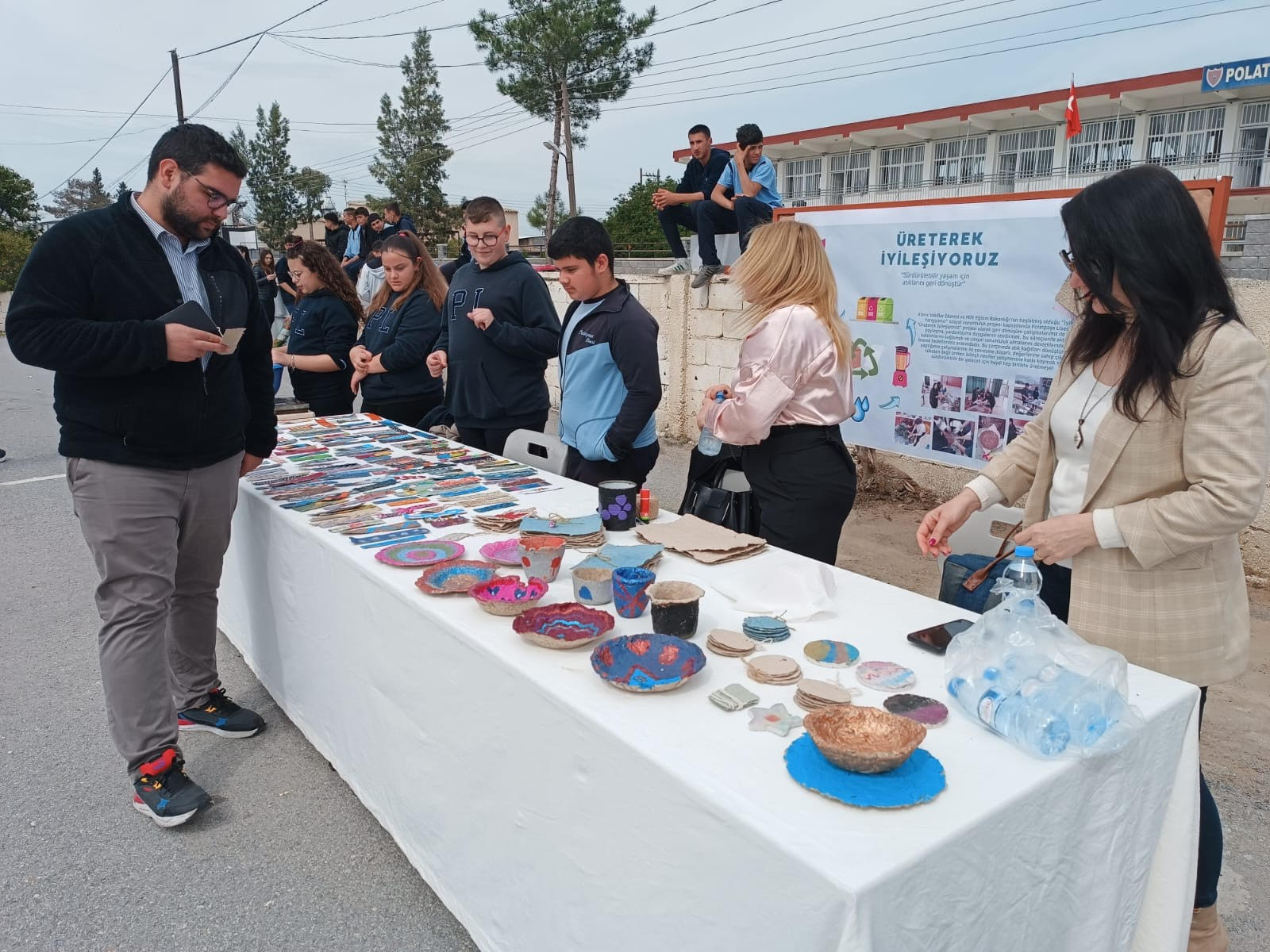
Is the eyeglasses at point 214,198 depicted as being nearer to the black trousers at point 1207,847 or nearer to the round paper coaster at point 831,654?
the round paper coaster at point 831,654

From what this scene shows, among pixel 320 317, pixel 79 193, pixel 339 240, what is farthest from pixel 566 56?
pixel 79 193

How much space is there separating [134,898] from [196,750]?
2.09 feet

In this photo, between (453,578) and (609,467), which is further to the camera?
(609,467)

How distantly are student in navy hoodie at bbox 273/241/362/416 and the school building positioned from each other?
1979 cm

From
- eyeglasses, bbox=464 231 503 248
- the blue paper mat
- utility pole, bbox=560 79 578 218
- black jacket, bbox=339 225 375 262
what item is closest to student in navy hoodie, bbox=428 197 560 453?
eyeglasses, bbox=464 231 503 248

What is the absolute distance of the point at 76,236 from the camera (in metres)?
2.04

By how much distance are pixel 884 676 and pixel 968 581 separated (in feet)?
1.63

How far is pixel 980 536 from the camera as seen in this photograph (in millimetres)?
2332

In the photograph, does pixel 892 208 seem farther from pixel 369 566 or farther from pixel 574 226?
pixel 369 566

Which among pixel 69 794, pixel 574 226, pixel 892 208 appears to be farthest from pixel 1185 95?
pixel 69 794

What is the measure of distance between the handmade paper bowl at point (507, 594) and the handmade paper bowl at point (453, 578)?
0.03m

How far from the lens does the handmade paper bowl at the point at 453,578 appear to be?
5.82 feet

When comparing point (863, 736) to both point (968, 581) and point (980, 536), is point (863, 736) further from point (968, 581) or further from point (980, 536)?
point (980, 536)

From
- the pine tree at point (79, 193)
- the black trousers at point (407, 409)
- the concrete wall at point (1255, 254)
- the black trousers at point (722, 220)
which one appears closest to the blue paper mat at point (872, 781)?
the black trousers at point (407, 409)
